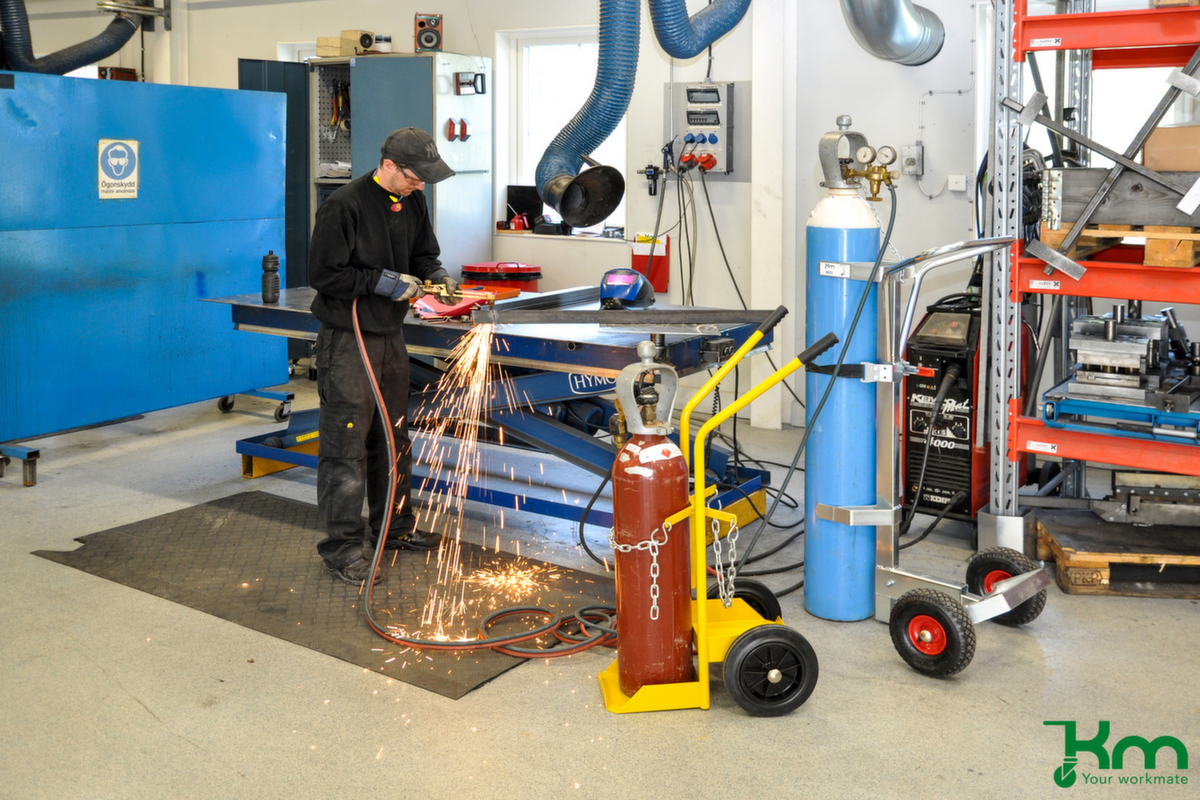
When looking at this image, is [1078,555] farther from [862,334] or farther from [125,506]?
[125,506]

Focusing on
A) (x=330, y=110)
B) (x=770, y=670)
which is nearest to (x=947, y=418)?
(x=770, y=670)

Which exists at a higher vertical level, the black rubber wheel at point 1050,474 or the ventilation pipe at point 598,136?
the ventilation pipe at point 598,136

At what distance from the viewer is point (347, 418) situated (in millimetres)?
4027

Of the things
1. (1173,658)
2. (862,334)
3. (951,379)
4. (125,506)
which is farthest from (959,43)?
(125,506)

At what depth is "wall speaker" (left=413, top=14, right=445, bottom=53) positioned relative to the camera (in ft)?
24.0

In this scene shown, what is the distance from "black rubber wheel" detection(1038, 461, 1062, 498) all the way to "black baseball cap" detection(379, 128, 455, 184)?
303cm

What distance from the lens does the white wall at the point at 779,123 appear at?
5766mm

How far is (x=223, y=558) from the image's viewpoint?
426cm

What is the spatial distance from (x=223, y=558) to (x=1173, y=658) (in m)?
3.44

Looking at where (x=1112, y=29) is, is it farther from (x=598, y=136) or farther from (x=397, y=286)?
(x=397, y=286)

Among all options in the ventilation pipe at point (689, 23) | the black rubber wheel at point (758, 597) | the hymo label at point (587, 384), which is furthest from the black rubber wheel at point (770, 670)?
the ventilation pipe at point (689, 23)

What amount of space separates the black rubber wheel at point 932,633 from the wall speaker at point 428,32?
18.0 ft

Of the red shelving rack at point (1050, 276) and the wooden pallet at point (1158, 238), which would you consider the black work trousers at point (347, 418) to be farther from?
the wooden pallet at point (1158, 238)

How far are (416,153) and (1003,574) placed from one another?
2536mm
